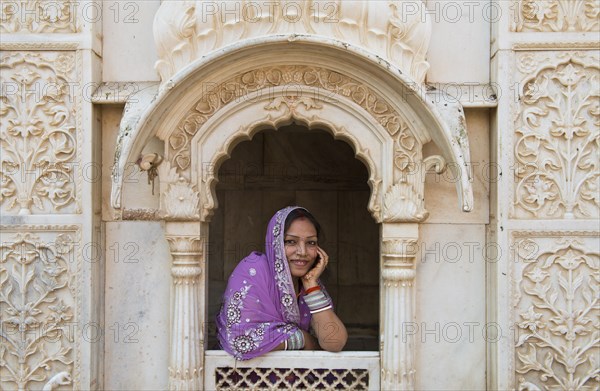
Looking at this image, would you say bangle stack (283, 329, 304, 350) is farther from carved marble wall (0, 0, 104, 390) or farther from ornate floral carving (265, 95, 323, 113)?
ornate floral carving (265, 95, 323, 113)

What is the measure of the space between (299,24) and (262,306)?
1.58 m

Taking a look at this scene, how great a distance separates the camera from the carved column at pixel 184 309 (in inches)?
173

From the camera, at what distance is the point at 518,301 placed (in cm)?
433

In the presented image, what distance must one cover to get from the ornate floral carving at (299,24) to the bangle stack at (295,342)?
1571 mm

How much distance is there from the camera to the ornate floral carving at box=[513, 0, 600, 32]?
14.3ft

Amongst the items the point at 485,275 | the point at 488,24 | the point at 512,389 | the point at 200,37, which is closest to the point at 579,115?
the point at 488,24

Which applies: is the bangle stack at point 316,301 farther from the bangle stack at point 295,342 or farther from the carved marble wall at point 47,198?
the carved marble wall at point 47,198

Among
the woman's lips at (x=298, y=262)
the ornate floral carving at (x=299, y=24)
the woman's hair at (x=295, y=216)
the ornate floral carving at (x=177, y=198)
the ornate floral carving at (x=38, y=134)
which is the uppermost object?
the ornate floral carving at (x=299, y=24)

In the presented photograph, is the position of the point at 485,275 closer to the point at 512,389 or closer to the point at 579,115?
the point at 512,389

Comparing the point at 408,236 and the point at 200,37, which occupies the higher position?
the point at 200,37

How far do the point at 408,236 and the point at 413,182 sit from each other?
296 millimetres

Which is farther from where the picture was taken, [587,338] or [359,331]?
[359,331]

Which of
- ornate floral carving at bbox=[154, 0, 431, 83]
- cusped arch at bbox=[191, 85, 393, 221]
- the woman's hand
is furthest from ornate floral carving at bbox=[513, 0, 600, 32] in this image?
the woman's hand

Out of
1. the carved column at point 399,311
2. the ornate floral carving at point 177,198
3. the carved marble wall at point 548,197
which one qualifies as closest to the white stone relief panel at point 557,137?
the carved marble wall at point 548,197
